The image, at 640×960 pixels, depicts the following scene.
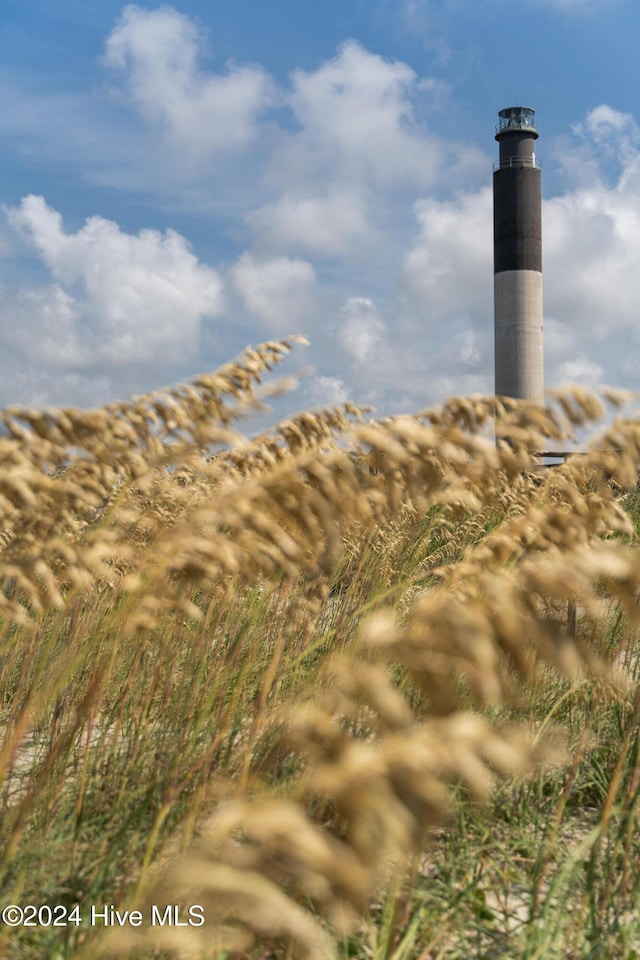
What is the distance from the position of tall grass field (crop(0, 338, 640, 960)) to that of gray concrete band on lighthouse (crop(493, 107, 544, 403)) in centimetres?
2344

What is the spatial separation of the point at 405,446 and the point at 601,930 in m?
1.10

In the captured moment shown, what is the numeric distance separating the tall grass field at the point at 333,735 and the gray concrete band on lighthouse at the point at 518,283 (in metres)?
23.4

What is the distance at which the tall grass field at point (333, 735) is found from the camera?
759 mm

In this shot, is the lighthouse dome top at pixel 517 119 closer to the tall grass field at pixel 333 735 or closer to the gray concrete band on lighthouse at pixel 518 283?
the gray concrete band on lighthouse at pixel 518 283

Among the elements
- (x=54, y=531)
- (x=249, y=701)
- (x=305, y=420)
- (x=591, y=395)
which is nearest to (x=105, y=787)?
(x=54, y=531)

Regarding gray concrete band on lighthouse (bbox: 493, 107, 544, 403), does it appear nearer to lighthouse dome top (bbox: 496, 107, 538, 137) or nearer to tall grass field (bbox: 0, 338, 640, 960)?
lighthouse dome top (bbox: 496, 107, 538, 137)

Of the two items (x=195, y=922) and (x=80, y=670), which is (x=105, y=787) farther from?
(x=80, y=670)

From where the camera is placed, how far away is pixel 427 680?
803 millimetres

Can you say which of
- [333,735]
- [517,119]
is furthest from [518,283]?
[333,735]

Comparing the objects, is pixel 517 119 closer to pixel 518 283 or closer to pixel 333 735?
pixel 518 283

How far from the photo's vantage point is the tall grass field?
29.9 inches

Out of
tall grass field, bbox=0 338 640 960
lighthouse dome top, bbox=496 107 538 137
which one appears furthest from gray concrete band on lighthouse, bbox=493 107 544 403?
tall grass field, bbox=0 338 640 960

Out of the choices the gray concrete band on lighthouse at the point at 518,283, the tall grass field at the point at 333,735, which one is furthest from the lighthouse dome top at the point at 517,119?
the tall grass field at the point at 333,735

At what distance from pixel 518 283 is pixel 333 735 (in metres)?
26.1
